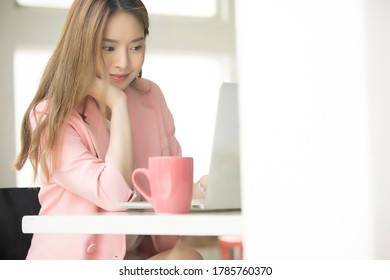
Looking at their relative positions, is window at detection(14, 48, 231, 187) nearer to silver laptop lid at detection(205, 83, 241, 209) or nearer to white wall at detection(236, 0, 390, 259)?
silver laptop lid at detection(205, 83, 241, 209)

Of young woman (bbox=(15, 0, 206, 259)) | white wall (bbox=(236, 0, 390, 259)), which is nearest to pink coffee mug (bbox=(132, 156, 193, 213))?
white wall (bbox=(236, 0, 390, 259))

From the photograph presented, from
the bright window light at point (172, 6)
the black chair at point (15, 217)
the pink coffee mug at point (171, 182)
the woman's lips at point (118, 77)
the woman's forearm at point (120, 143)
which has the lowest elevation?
the black chair at point (15, 217)

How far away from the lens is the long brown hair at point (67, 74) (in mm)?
985

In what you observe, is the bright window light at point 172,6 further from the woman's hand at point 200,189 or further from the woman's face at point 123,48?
the woman's hand at point 200,189

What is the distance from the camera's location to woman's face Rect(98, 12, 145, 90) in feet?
3.48

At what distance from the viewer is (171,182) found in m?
0.54

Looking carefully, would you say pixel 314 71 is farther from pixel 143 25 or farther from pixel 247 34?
pixel 143 25

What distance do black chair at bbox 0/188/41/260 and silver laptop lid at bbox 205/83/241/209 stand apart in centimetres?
65

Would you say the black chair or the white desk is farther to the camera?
the black chair

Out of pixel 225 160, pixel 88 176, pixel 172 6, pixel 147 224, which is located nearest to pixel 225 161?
pixel 225 160

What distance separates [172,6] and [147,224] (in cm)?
83

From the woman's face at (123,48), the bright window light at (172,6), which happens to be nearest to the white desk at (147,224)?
the woman's face at (123,48)

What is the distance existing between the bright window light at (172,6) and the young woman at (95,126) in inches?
1.5

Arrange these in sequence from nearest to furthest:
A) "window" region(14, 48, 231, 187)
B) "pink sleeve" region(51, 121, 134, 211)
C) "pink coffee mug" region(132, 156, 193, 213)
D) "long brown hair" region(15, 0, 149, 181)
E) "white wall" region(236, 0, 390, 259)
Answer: "white wall" region(236, 0, 390, 259) → "pink coffee mug" region(132, 156, 193, 213) → "pink sleeve" region(51, 121, 134, 211) → "long brown hair" region(15, 0, 149, 181) → "window" region(14, 48, 231, 187)
